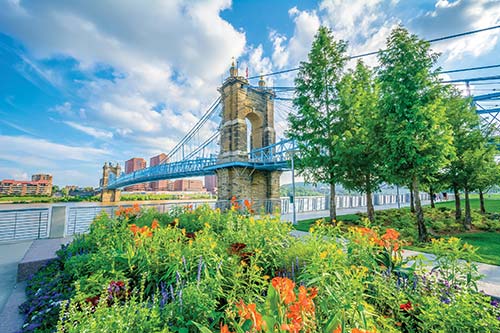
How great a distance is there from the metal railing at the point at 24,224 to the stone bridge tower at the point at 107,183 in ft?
113

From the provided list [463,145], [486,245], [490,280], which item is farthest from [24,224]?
[463,145]

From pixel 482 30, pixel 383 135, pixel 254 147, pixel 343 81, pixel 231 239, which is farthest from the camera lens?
pixel 254 147

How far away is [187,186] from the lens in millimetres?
43406

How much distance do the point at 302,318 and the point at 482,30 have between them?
50.0 ft

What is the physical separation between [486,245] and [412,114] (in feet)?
12.2

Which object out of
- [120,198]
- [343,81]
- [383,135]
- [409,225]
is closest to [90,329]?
[383,135]

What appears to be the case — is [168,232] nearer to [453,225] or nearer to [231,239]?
[231,239]

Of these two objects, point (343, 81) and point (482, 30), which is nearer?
point (343, 81)

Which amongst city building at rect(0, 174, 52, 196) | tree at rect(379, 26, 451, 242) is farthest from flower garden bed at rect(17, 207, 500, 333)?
city building at rect(0, 174, 52, 196)

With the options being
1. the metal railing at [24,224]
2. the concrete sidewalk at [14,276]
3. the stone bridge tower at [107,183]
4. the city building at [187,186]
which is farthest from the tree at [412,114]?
the stone bridge tower at [107,183]

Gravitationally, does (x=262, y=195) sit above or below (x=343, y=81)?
below

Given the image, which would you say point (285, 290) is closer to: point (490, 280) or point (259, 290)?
point (259, 290)

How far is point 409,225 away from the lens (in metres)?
6.99

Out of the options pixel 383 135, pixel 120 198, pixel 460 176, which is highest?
pixel 383 135
